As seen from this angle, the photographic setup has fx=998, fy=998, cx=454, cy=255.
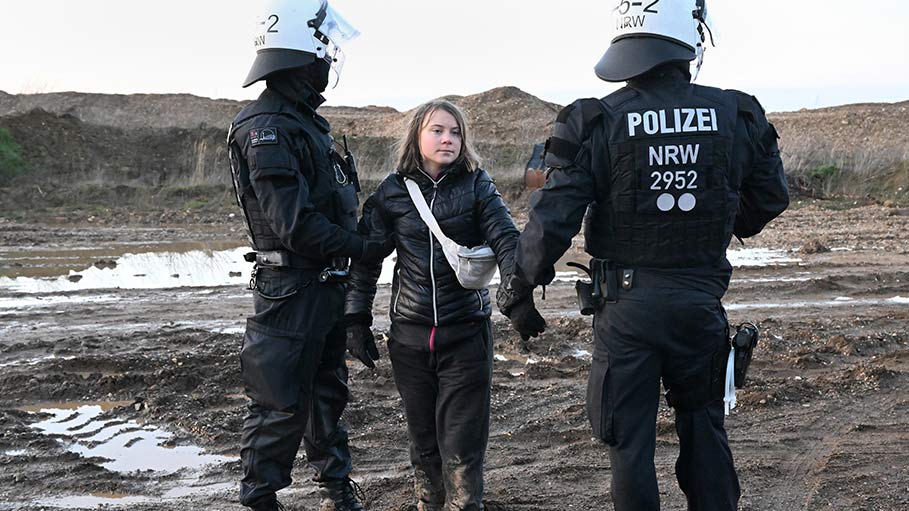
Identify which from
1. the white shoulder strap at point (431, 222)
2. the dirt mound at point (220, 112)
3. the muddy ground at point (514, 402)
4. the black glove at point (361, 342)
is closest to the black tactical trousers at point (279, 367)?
the black glove at point (361, 342)

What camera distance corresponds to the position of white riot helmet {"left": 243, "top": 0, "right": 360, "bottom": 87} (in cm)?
472

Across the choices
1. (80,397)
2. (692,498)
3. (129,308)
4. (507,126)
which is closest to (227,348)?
(80,397)

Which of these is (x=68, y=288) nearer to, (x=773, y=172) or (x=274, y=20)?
(x=274, y=20)

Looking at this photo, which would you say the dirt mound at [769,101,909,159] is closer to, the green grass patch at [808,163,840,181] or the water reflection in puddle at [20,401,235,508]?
the green grass patch at [808,163,840,181]

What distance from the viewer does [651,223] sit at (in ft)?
13.0

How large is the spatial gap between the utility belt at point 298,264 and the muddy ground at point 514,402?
53.4 inches

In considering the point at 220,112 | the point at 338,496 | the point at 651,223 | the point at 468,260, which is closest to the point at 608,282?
the point at 651,223

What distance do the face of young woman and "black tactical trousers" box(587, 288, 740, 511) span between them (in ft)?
3.70

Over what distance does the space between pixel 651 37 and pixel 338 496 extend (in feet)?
8.96

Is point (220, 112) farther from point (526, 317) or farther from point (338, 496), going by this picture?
point (526, 317)

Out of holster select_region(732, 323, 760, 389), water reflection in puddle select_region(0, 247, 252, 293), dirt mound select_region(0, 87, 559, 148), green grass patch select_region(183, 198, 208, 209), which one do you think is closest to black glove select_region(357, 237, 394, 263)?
holster select_region(732, 323, 760, 389)

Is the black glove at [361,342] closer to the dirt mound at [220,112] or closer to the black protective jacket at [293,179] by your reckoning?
the black protective jacket at [293,179]

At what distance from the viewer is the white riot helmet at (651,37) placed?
3961 mm

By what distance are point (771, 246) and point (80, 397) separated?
11284 millimetres
